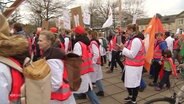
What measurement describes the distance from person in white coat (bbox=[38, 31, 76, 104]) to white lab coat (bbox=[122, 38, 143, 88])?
246 centimetres

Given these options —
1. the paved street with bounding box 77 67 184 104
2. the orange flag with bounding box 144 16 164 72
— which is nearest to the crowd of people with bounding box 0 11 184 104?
the paved street with bounding box 77 67 184 104

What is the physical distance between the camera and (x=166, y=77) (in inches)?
288

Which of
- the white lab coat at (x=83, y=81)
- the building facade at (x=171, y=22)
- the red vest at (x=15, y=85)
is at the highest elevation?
the red vest at (x=15, y=85)

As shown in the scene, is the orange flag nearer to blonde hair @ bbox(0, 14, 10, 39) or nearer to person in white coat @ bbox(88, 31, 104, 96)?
person in white coat @ bbox(88, 31, 104, 96)

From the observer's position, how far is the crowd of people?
201 cm

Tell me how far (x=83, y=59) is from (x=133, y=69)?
109 cm

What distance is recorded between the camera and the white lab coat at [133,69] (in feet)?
17.5

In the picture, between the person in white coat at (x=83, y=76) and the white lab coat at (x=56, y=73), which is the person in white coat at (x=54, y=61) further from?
the person in white coat at (x=83, y=76)

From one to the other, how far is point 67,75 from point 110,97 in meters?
3.51

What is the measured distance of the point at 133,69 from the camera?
18.1 ft

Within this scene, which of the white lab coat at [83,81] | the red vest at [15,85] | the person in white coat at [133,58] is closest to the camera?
the red vest at [15,85]

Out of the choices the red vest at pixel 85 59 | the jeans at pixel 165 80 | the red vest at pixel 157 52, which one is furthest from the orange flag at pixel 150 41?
the red vest at pixel 85 59

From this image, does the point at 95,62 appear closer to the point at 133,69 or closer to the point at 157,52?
the point at 133,69

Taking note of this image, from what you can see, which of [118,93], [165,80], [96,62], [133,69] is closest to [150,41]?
[165,80]
